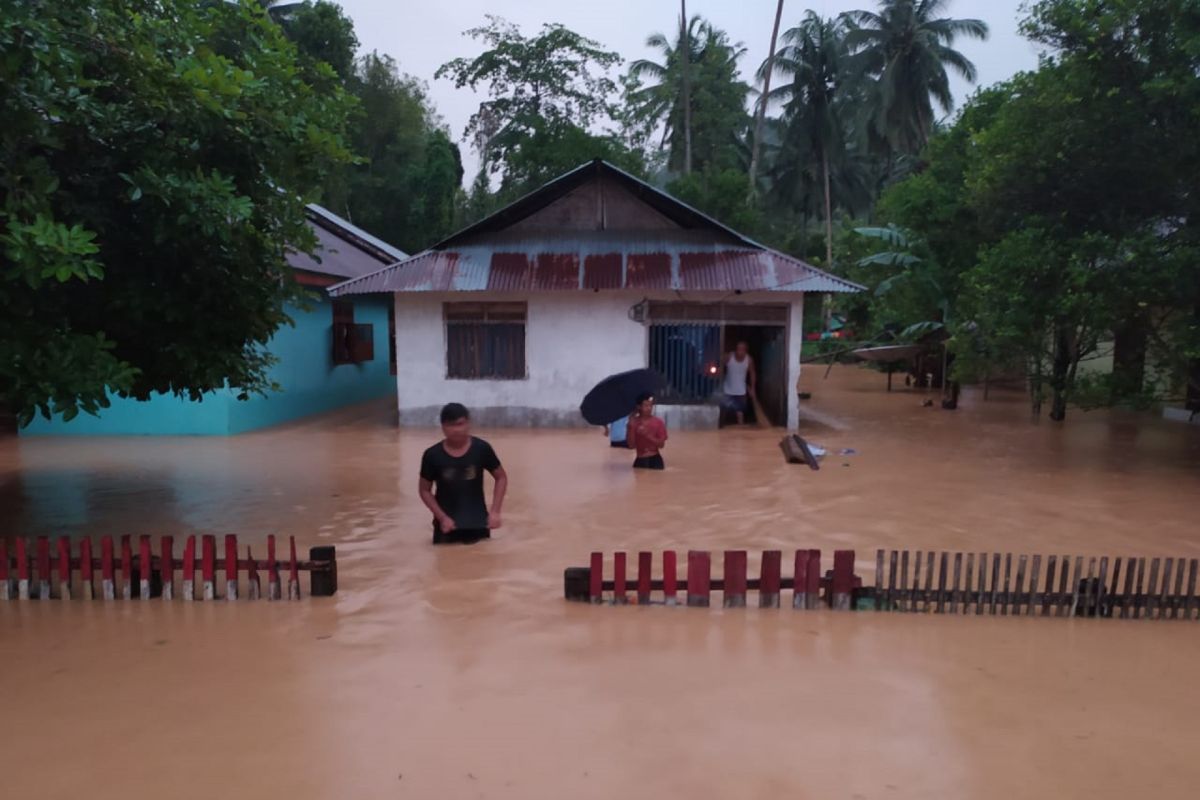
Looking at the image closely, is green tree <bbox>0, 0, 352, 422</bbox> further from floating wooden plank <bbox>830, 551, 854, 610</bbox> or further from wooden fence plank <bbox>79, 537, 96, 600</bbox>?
floating wooden plank <bbox>830, 551, 854, 610</bbox>

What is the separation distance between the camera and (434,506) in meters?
6.57

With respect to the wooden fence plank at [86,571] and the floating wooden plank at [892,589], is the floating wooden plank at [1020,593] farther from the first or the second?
the wooden fence plank at [86,571]

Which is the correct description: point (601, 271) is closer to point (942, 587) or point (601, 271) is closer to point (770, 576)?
point (770, 576)

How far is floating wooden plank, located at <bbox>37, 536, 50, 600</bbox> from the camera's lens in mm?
5695

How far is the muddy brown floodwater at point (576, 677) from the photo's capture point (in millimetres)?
3725

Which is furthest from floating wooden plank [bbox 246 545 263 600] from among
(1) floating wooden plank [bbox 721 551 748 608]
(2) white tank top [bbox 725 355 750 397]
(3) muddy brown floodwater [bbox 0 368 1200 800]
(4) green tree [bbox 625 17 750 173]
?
(4) green tree [bbox 625 17 750 173]

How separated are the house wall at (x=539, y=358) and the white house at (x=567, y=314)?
18mm

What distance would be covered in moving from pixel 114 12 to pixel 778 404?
11.8m

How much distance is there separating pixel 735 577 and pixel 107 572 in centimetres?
432

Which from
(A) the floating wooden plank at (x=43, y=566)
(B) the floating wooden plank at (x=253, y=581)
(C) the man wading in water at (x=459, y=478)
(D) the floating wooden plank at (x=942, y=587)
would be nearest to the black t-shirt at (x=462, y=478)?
(C) the man wading in water at (x=459, y=478)

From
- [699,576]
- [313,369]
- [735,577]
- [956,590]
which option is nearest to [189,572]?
[699,576]

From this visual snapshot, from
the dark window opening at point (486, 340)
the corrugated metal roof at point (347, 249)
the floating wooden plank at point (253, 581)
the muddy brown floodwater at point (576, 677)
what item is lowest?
the muddy brown floodwater at point (576, 677)

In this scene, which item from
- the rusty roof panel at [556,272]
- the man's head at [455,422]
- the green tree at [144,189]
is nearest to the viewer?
the green tree at [144,189]

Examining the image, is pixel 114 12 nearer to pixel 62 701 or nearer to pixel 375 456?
pixel 62 701
